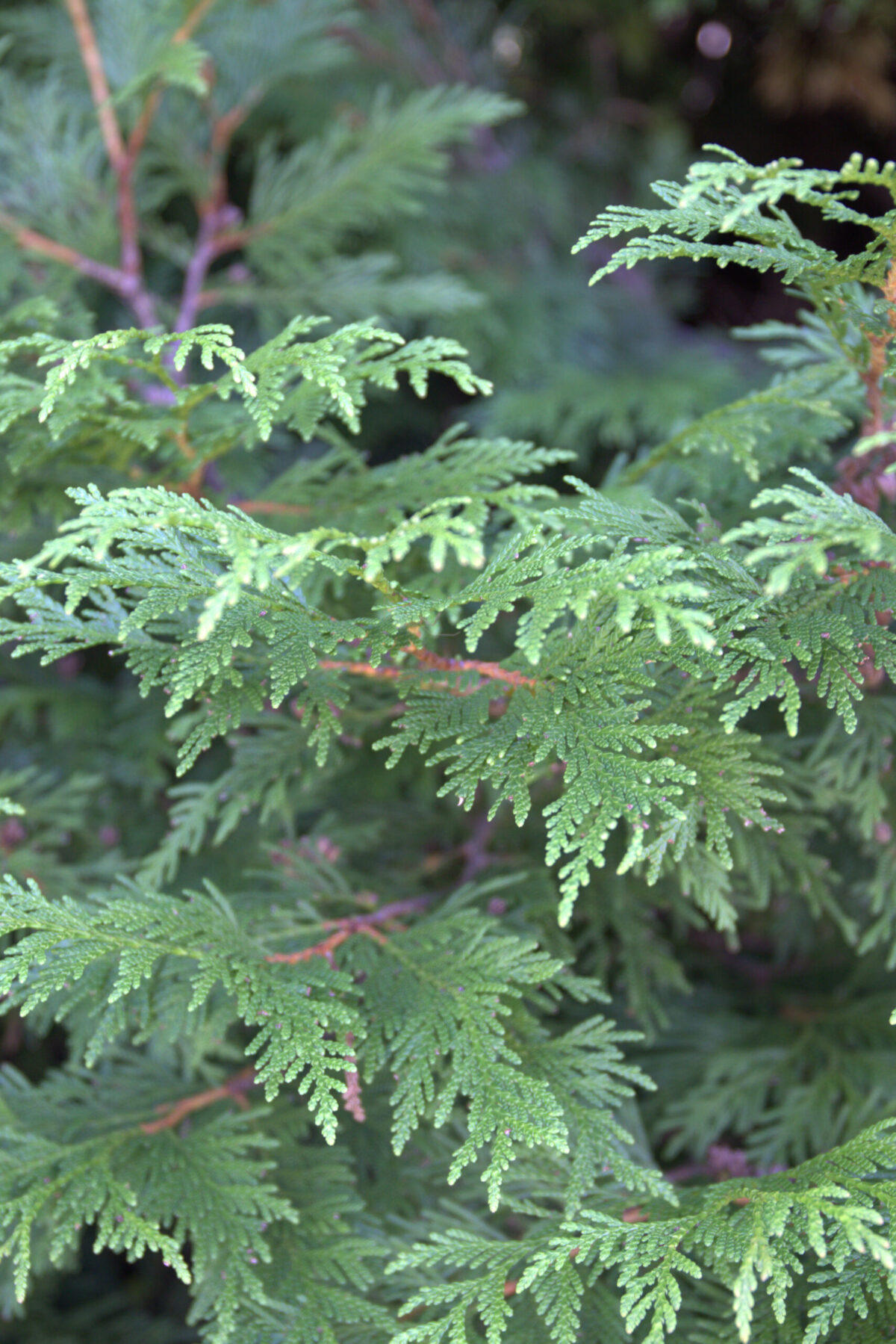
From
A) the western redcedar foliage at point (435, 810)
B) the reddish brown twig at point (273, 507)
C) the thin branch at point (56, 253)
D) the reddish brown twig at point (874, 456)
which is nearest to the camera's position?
the western redcedar foliage at point (435, 810)

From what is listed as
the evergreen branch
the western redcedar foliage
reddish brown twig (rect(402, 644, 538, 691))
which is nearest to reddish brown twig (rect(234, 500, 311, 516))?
the western redcedar foliage

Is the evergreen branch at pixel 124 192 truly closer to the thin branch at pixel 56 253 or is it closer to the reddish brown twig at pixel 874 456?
the thin branch at pixel 56 253

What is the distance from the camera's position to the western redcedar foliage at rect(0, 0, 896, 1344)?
725mm

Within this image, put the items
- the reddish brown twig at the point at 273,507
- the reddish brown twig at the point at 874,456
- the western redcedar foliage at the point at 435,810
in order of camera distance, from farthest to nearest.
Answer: the reddish brown twig at the point at 273,507 → the reddish brown twig at the point at 874,456 → the western redcedar foliage at the point at 435,810

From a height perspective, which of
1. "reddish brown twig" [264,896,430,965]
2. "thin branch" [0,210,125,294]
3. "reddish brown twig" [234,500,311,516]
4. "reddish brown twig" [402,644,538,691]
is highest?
"thin branch" [0,210,125,294]

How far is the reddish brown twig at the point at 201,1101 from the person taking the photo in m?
0.94

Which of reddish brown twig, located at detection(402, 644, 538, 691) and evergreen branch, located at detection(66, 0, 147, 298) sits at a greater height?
evergreen branch, located at detection(66, 0, 147, 298)

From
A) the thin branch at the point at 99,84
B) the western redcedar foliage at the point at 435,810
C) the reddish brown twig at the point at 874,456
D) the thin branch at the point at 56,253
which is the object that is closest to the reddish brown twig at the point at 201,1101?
the western redcedar foliage at the point at 435,810

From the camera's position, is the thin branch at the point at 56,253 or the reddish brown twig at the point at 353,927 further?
the thin branch at the point at 56,253

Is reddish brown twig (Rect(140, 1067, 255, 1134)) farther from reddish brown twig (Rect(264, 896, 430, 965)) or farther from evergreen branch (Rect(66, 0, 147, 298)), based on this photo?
evergreen branch (Rect(66, 0, 147, 298))

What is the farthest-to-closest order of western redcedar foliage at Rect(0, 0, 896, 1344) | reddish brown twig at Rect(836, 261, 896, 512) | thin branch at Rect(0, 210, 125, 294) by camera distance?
thin branch at Rect(0, 210, 125, 294) < reddish brown twig at Rect(836, 261, 896, 512) < western redcedar foliage at Rect(0, 0, 896, 1344)

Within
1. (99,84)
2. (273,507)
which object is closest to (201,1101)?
(273,507)

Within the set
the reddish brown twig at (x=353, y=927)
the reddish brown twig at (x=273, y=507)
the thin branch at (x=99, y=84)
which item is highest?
the thin branch at (x=99, y=84)

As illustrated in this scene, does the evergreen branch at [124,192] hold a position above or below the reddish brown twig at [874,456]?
above
